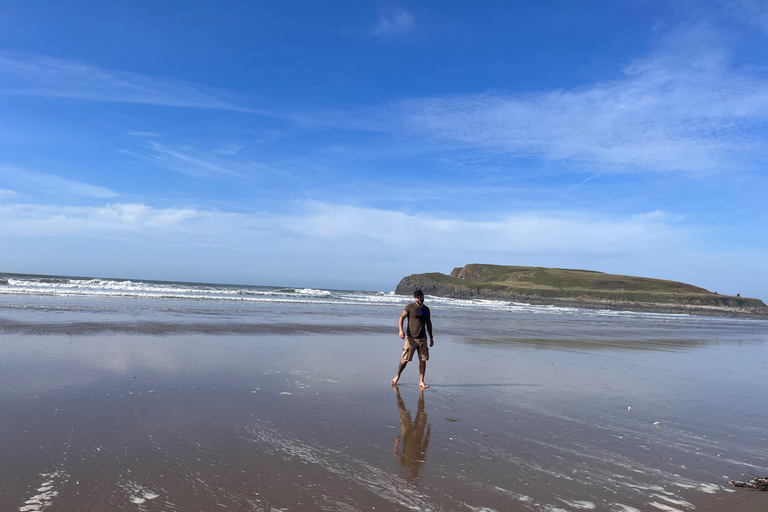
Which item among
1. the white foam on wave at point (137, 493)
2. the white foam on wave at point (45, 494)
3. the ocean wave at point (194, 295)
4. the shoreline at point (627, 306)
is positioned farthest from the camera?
the shoreline at point (627, 306)

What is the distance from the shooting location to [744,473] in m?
5.01

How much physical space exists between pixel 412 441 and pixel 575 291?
8623cm

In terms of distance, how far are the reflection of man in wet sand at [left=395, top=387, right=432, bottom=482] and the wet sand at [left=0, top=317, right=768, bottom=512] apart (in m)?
0.03

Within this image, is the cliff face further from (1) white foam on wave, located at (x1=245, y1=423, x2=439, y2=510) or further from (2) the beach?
(1) white foam on wave, located at (x1=245, y1=423, x2=439, y2=510)

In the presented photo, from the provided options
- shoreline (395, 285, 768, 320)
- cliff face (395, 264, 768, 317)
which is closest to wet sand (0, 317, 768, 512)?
shoreline (395, 285, 768, 320)

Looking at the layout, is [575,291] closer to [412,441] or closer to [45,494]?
[412,441]

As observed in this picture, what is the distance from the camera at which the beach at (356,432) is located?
13.4ft

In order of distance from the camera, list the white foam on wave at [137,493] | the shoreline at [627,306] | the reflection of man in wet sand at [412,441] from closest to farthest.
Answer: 1. the white foam on wave at [137,493]
2. the reflection of man in wet sand at [412,441]
3. the shoreline at [627,306]

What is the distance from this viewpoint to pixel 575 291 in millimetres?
84688

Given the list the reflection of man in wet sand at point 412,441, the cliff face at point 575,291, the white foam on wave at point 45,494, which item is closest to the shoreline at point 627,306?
the cliff face at point 575,291

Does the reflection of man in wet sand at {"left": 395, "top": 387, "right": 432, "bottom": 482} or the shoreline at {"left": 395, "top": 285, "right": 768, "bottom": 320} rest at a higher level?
the shoreline at {"left": 395, "top": 285, "right": 768, "bottom": 320}

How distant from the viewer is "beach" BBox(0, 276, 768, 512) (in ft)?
13.4

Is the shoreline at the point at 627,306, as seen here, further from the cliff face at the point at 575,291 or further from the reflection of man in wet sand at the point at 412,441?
the reflection of man in wet sand at the point at 412,441

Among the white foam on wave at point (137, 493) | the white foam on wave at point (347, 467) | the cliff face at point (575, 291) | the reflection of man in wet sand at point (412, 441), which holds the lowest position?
the reflection of man in wet sand at point (412, 441)
